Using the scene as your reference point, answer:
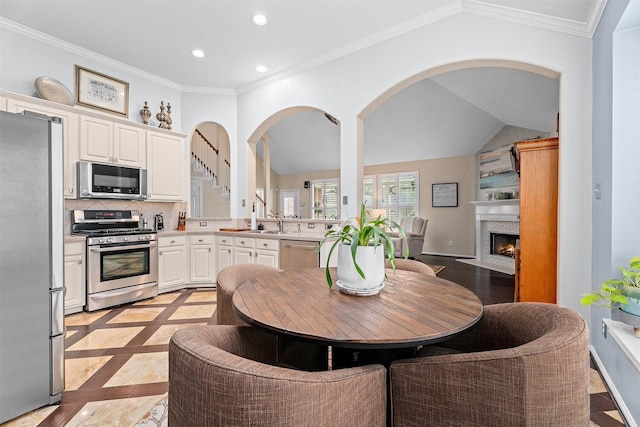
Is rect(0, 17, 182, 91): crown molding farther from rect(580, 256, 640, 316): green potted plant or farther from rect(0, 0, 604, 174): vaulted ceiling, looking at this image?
rect(580, 256, 640, 316): green potted plant

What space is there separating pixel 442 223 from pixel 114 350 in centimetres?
735

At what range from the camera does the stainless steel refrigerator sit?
5.35 ft

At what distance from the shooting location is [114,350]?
2.50m

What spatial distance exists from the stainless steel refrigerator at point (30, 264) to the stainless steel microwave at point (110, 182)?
197cm

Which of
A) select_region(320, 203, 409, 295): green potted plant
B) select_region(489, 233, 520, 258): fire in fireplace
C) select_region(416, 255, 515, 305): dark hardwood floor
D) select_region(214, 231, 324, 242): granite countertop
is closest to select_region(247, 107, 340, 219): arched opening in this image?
select_region(214, 231, 324, 242): granite countertop

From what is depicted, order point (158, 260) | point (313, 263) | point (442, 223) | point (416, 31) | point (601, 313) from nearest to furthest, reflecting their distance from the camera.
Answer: point (601, 313) < point (416, 31) < point (313, 263) < point (158, 260) < point (442, 223)

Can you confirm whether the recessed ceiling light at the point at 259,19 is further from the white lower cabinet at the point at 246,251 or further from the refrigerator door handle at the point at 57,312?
the refrigerator door handle at the point at 57,312

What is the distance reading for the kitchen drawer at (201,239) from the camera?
4406mm

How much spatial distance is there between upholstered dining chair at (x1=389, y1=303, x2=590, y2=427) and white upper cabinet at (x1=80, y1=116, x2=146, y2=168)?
401 centimetres

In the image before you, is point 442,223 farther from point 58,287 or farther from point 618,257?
point 58,287

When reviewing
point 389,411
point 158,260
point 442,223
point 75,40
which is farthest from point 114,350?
point 442,223

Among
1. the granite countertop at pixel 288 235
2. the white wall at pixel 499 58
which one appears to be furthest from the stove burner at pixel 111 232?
the white wall at pixel 499 58

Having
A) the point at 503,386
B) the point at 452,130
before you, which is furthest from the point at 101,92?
the point at 452,130

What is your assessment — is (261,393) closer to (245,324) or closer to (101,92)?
(245,324)
